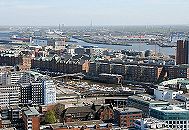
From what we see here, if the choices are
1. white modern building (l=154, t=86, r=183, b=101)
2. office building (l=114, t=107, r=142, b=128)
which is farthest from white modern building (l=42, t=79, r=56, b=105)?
office building (l=114, t=107, r=142, b=128)

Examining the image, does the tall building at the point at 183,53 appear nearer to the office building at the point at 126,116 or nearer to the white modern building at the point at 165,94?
the white modern building at the point at 165,94

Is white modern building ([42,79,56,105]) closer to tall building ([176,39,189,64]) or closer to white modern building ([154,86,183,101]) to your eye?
white modern building ([154,86,183,101])

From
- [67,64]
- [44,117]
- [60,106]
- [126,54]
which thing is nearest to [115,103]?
[60,106]

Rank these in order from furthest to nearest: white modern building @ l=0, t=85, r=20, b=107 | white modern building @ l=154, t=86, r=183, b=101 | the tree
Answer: white modern building @ l=0, t=85, r=20, b=107, white modern building @ l=154, t=86, r=183, b=101, the tree

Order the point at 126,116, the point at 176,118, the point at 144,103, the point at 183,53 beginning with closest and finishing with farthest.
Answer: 1. the point at 176,118
2. the point at 126,116
3. the point at 144,103
4. the point at 183,53

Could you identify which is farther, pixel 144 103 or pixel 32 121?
pixel 144 103

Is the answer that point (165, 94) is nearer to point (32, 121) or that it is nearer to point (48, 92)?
point (48, 92)

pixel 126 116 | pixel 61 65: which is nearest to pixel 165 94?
pixel 126 116

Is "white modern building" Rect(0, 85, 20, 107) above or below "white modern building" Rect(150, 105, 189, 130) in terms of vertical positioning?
below

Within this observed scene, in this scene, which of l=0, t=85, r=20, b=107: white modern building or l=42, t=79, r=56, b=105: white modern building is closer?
l=0, t=85, r=20, b=107: white modern building

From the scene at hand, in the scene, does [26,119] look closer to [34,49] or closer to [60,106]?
[60,106]

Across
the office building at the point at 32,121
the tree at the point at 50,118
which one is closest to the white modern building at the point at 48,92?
the tree at the point at 50,118
